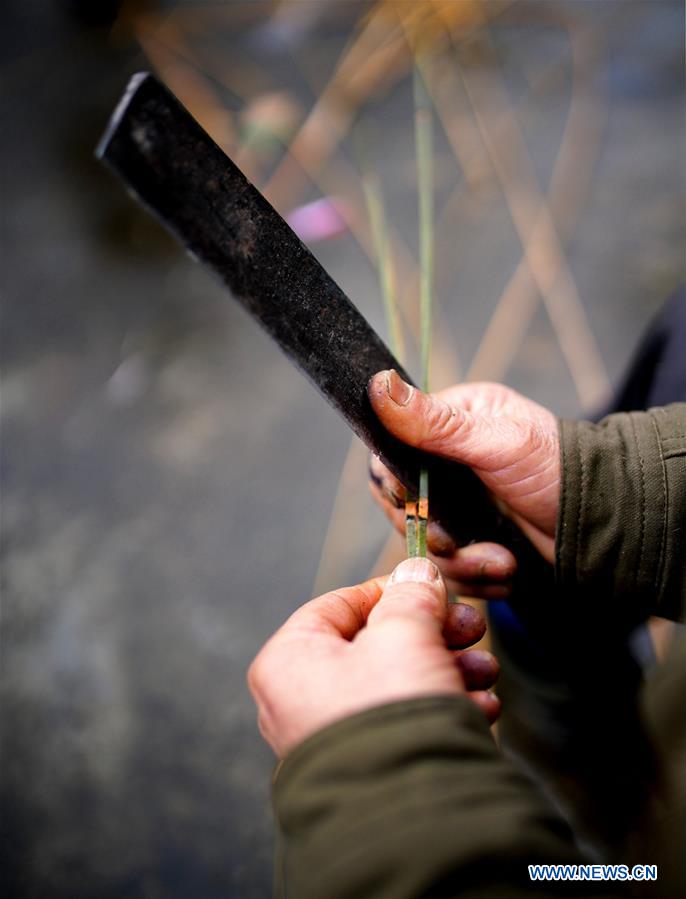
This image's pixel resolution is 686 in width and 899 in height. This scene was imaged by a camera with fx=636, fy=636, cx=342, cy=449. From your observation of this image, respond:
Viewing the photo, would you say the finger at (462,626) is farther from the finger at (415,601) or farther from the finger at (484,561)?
the finger at (484,561)

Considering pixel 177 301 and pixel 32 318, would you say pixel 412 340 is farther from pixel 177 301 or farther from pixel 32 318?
pixel 32 318

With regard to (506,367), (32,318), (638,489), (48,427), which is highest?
(32,318)

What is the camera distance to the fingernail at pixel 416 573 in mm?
522

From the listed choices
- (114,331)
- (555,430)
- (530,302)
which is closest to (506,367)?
(530,302)

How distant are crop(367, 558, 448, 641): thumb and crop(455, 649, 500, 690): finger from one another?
7 centimetres

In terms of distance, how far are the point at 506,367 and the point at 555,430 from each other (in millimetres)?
777

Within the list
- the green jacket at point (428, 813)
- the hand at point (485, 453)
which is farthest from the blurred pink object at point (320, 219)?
the green jacket at point (428, 813)

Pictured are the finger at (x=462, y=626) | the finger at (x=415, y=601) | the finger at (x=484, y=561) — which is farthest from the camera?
the finger at (x=484, y=561)

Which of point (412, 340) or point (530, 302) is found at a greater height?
point (412, 340)

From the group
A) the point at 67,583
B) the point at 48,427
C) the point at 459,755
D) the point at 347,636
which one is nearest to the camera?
the point at 459,755

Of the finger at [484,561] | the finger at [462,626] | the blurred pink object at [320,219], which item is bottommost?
the finger at [484,561]

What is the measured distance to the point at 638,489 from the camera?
585 mm

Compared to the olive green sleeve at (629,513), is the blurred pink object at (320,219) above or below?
above

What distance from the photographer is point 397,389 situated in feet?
1.87
